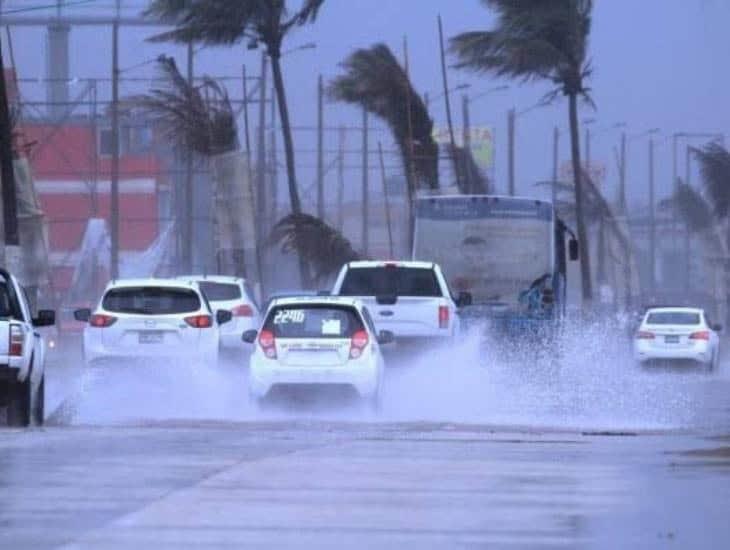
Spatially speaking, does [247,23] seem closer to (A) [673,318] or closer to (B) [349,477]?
(A) [673,318]

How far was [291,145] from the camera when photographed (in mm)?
49906

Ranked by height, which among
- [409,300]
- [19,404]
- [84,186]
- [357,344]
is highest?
[84,186]

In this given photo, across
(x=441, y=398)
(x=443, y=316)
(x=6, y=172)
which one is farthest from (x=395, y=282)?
(x=6, y=172)

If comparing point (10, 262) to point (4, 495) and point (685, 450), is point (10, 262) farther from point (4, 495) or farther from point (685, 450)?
point (4, 495)

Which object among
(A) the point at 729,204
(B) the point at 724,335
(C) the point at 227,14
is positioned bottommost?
(B) the point at 724,335

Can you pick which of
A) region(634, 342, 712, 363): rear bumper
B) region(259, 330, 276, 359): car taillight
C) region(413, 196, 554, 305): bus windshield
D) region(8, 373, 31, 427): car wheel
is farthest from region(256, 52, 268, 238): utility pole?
region(8, 373, 31, 427): car wheel

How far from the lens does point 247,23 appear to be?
1935 inches

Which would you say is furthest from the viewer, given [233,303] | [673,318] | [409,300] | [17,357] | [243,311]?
[673,318]

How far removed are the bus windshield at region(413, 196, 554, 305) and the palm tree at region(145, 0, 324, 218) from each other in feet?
44.9

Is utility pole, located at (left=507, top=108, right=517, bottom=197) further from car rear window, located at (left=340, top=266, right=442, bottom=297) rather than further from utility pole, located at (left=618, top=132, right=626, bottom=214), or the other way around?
car rear window, located at (left=340, top=266, right=442, bottom=297)

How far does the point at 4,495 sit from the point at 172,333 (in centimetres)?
1268

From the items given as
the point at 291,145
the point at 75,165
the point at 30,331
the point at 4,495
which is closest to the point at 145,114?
the point at 291,145

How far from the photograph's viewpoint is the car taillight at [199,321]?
26.1m

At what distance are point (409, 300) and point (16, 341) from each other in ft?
32.5
